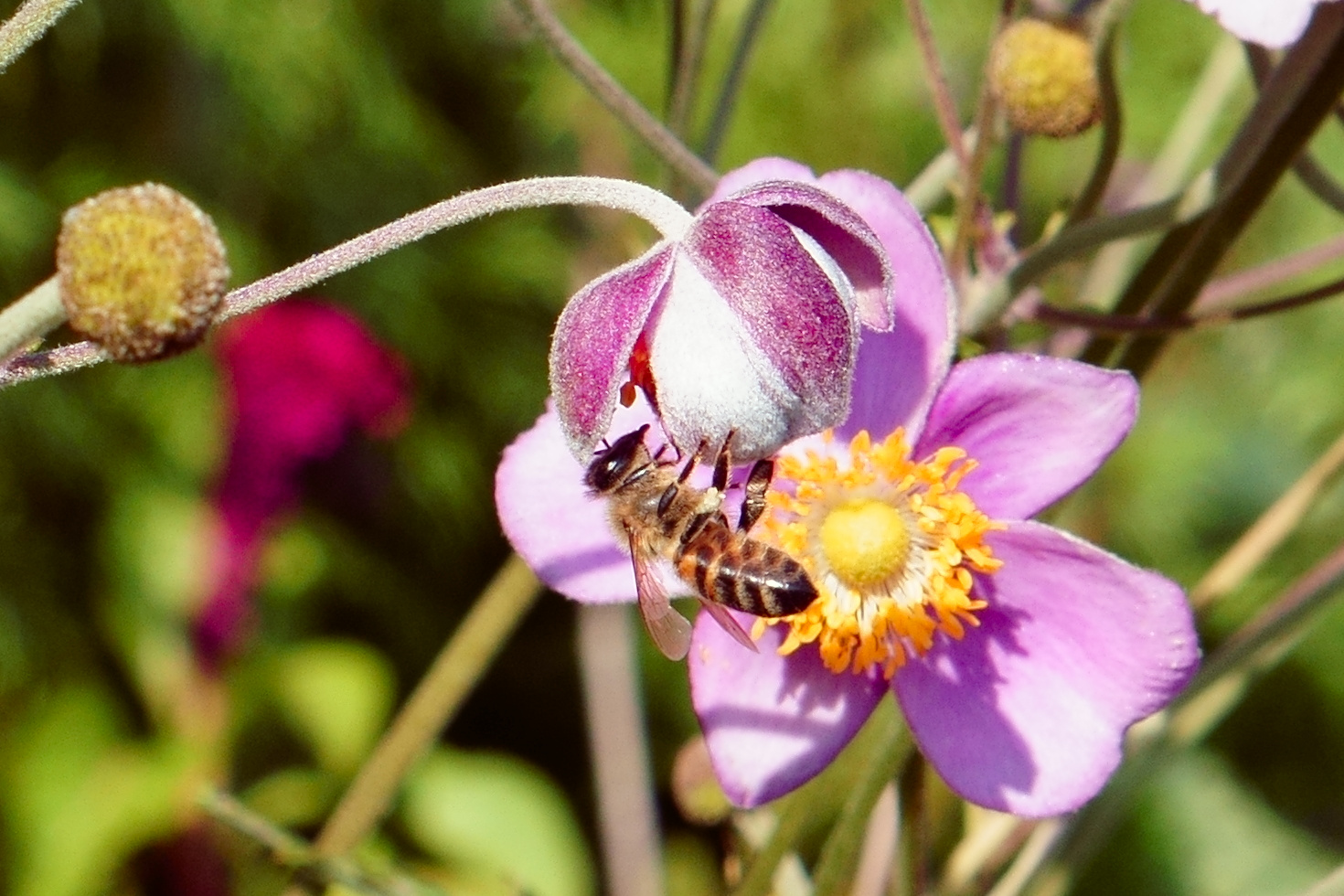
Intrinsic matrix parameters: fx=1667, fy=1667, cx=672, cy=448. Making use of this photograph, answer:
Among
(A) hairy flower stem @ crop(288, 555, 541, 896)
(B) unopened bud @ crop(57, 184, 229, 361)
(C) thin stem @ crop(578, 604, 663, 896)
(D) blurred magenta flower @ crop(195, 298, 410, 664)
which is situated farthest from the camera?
(D) blurred magenta flower @ crop(195, 298, 410, 664)

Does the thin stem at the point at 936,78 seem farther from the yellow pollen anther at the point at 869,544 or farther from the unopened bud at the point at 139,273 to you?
the unopened bud at the point at 139,273

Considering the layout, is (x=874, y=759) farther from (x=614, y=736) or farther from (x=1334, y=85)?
(x=614, y=736)

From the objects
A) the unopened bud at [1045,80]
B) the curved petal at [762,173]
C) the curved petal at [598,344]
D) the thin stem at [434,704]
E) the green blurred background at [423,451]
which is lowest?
the green blurred background at [423,451]

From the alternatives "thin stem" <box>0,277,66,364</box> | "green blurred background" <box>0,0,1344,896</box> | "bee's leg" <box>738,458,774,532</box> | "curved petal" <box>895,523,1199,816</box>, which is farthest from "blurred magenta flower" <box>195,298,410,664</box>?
"thin stem" <box>0,277,66,364</box>

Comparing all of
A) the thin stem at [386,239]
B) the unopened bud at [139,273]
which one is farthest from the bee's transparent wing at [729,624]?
the unopened bud at [139,273]

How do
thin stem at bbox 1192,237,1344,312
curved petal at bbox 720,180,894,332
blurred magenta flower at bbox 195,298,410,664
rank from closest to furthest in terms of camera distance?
curved petal at bbox 720,180,894,332
thin stem at bbox 1192,237,1344,312
blurred magenta flower at bbox 195,298,410,664

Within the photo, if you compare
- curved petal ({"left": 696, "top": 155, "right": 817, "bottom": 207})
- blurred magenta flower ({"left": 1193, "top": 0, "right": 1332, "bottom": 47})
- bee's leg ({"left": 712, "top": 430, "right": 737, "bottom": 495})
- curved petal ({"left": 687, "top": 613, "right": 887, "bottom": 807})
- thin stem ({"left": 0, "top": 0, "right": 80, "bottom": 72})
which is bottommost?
curved petal ({"left": 687, "top": 613, "right": 887, "bottom": 807})

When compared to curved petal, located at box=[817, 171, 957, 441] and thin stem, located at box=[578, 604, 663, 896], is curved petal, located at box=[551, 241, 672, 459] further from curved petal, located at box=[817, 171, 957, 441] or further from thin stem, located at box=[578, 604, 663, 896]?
thin stem, located at box=[578, 604, 663, 896]
